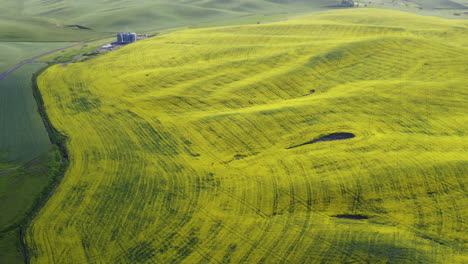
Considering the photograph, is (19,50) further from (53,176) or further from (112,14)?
(53,176)

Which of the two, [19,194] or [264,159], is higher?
[264,159]

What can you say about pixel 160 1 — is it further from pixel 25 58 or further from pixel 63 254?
pixel 63 254

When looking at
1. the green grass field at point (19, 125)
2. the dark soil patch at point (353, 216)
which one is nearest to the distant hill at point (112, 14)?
the green grass field at point (19, 125)

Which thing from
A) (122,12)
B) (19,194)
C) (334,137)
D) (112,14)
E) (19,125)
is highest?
(122,12)

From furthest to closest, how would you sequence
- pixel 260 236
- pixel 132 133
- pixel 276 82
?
pixel 276 82
pixel 132 133
pixel 260 236

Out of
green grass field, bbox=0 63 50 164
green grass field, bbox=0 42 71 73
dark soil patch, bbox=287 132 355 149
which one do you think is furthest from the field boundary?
dark soil patch, bbox=287 132 355 149

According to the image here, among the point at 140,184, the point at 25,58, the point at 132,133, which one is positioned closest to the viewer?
the point at 140,184

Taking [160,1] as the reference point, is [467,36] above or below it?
below

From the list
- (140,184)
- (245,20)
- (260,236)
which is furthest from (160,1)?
(260,236)

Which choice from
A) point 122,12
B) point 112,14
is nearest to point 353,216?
point 112,14
